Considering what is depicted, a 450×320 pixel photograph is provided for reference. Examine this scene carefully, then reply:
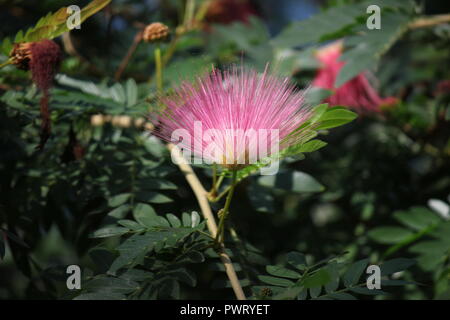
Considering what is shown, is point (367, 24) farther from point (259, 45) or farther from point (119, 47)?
point (119, 47)

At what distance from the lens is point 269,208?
127cm

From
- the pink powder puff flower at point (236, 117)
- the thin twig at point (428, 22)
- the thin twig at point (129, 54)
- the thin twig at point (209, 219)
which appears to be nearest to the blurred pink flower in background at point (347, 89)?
the thin twig at point (428, 22)

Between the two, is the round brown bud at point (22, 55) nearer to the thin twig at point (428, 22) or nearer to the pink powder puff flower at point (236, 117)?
the pink powder puff flower at point (236, 117)

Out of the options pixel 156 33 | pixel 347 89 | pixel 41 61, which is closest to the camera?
pixel 41 61

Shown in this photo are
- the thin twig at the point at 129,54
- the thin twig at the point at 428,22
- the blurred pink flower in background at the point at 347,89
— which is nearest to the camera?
the thin twig at the point at 129,54

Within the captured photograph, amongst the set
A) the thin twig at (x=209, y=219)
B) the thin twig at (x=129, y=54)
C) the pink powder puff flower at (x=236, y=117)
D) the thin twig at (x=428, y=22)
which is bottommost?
the thin twig at (x=209, y=219)

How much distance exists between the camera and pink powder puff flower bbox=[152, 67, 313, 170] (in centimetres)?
87

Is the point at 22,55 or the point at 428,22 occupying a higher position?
the point at 428,22

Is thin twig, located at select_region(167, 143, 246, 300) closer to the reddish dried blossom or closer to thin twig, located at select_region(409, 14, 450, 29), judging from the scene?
the reddish dried blossom

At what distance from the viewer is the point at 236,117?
2.84 feet

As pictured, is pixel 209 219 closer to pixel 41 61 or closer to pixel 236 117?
pixel 236 117

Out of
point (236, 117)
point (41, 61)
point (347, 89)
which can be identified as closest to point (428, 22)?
point (347, 89)

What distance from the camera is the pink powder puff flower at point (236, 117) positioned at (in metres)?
0.87

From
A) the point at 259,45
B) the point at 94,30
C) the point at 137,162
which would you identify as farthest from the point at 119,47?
the point at 137,162
